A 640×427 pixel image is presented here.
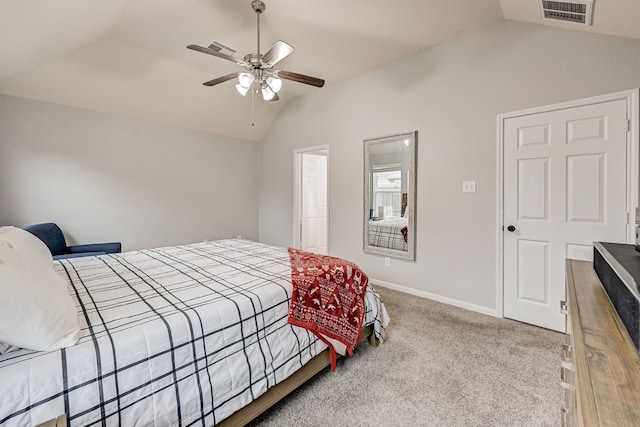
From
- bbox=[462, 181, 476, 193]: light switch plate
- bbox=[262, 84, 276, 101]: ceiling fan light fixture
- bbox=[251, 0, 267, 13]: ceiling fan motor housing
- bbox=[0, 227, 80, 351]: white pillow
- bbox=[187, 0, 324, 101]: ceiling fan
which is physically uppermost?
bbox=[251, 0, 267, 13]: ceiling fan motor housing

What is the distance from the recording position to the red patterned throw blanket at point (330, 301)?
1.67m

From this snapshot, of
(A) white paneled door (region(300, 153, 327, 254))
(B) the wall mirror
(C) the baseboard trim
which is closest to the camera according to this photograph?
(C) the baseboard trim

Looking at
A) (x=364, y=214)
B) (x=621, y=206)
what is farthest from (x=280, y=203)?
(x=621, y=206)

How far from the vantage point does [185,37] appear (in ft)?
9.40

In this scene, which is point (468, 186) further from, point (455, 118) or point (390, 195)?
point (390, 195)

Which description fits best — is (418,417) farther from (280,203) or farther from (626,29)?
(280,203)

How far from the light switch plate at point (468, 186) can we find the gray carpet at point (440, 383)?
4.38ft

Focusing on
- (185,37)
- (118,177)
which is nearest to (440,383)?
(185,37)

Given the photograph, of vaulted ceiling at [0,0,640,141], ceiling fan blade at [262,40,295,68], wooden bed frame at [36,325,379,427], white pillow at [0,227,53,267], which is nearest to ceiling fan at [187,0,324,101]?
ceiling fan blade at [262,40,295,68]

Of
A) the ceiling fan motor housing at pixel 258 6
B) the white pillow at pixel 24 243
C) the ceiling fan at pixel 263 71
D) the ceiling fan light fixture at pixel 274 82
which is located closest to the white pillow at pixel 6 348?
the white pillow at pixel 24 243

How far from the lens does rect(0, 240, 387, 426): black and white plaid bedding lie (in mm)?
883

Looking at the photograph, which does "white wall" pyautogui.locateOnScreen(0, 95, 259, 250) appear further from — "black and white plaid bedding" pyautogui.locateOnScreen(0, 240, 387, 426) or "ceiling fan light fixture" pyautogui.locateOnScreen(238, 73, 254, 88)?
"ceiling fan light fixture" pyautogui.locateOnScreen(238, 73, 254, 88)

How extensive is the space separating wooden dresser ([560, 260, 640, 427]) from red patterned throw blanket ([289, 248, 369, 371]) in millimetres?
1126

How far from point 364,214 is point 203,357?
9.31 ft
